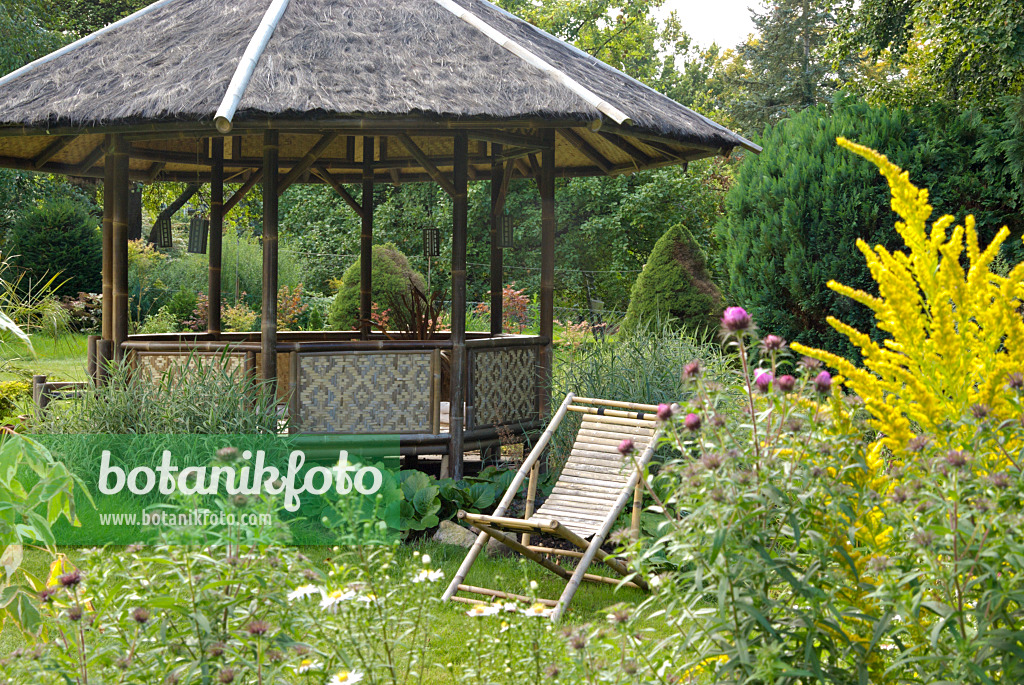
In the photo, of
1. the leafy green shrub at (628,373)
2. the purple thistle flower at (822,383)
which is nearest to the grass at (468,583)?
the leafy green shrub at (628,373)

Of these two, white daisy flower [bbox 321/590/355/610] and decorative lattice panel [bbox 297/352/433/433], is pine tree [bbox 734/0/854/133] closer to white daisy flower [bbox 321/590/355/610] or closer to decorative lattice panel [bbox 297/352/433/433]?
decorative lattice panel [bbox 297/352/433/433]

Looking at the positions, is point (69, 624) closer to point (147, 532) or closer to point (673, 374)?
point (147, 532)

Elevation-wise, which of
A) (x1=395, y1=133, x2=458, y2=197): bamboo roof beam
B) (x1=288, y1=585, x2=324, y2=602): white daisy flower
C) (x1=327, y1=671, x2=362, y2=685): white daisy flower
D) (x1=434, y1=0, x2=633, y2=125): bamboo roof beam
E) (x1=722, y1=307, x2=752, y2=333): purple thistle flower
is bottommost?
(x1=327, y1=671, x2=362, y2=685): white daisy flower

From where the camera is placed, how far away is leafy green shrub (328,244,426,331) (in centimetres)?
1667

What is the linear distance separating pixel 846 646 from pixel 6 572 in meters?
2.26

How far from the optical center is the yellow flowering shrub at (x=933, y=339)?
102 inches

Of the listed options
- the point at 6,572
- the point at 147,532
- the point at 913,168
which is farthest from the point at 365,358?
the point at 913,168

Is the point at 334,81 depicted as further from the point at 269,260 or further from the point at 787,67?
the point at 787,67

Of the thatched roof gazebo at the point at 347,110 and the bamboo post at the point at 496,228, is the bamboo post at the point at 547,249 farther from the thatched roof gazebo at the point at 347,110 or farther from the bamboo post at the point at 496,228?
the bamboo post at the point at 496,228

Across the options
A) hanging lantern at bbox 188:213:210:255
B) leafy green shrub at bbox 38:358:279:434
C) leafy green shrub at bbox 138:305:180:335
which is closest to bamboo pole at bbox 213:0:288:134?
leafy green shrub at bbox 38:358:279:434

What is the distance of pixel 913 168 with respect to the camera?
35.4 feet

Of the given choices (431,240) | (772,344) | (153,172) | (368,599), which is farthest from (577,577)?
(153,172)

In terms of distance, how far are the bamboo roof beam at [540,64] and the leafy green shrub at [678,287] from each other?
19.6ft

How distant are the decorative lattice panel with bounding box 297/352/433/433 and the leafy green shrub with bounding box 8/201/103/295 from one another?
13614 millimetres
